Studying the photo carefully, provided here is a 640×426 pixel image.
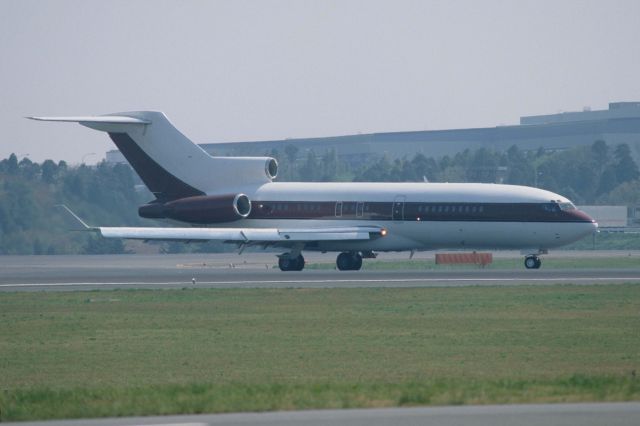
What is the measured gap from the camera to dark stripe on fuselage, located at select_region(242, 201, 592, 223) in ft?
172

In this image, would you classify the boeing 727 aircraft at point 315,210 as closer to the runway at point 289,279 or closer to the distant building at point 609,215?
the runway at point 289,279

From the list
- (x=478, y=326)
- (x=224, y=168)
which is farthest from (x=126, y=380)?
(x=224, y=168)

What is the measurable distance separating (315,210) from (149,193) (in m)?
49.7

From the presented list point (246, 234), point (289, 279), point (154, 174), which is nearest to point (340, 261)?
point (246, 234)

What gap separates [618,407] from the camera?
1664 cm

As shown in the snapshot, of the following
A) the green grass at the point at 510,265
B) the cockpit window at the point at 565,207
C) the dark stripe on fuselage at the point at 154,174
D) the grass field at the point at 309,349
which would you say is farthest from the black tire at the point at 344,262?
the grass field at the point at 309,349

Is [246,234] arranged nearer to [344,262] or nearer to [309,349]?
[344,262]

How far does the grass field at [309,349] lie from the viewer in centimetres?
1836

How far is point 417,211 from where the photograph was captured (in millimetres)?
53438

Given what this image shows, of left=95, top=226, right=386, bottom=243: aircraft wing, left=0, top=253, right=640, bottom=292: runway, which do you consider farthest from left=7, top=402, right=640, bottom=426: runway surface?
left=95, top=226, right=386, bottom=243: aircraft wing

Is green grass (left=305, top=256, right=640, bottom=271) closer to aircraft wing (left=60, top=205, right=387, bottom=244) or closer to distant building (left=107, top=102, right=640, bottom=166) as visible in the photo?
aircraft wing (left=60, top=205, right=387, bottom=244)

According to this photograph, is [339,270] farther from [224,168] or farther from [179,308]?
[179,308]

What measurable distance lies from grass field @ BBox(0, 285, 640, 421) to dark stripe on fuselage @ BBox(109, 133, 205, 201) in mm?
18976

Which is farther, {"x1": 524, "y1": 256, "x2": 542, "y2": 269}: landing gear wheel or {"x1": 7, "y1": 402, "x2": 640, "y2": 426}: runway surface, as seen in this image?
{"x1": 524, "y1": 256, "x2": 542, "y2": 269}: landing gear wheel
